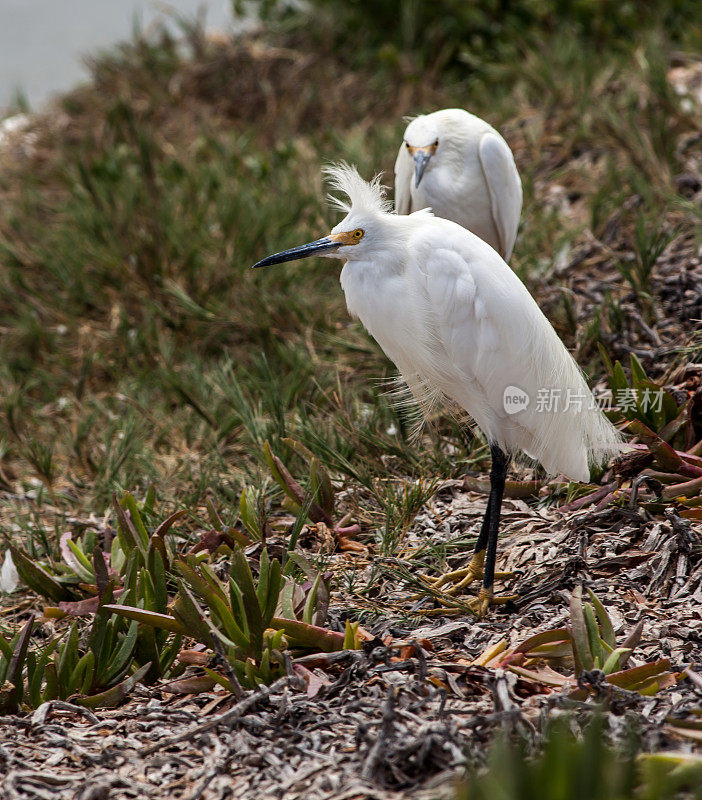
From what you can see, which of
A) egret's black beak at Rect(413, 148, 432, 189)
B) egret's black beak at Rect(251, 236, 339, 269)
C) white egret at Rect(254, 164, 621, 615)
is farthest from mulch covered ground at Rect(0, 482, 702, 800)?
egret's black beak at Rect(413, 148, 432, 189)

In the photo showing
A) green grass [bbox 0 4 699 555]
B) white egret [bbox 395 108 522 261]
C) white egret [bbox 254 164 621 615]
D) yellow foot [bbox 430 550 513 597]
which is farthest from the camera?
white egret [bbox 395 108 522 261]

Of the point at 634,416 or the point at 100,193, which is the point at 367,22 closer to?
the point at 100,193

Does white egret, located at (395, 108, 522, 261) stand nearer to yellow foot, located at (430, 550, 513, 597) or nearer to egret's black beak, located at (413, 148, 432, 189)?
egret's black beak, located at (413, 148, 432, 189)

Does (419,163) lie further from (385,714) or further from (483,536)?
(385,714)

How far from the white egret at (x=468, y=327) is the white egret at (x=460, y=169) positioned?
110 centimetres

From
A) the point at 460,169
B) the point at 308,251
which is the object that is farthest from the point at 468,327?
the point at 460,169

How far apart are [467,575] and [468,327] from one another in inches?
31.6

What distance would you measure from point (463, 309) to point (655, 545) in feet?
3.04

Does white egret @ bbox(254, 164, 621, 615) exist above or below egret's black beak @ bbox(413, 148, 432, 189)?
below

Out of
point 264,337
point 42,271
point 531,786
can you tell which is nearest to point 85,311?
point 42,271

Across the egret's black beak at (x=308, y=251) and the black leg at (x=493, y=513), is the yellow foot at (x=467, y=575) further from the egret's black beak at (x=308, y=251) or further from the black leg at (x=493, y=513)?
the egret's black beak at (x=308, y=251)

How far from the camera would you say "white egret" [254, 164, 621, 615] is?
8.47 feet

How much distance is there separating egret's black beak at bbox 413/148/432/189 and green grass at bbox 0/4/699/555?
789mm

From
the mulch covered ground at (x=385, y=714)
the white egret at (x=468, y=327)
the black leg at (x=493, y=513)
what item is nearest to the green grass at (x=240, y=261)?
the black leg at (x=493, y=513)
